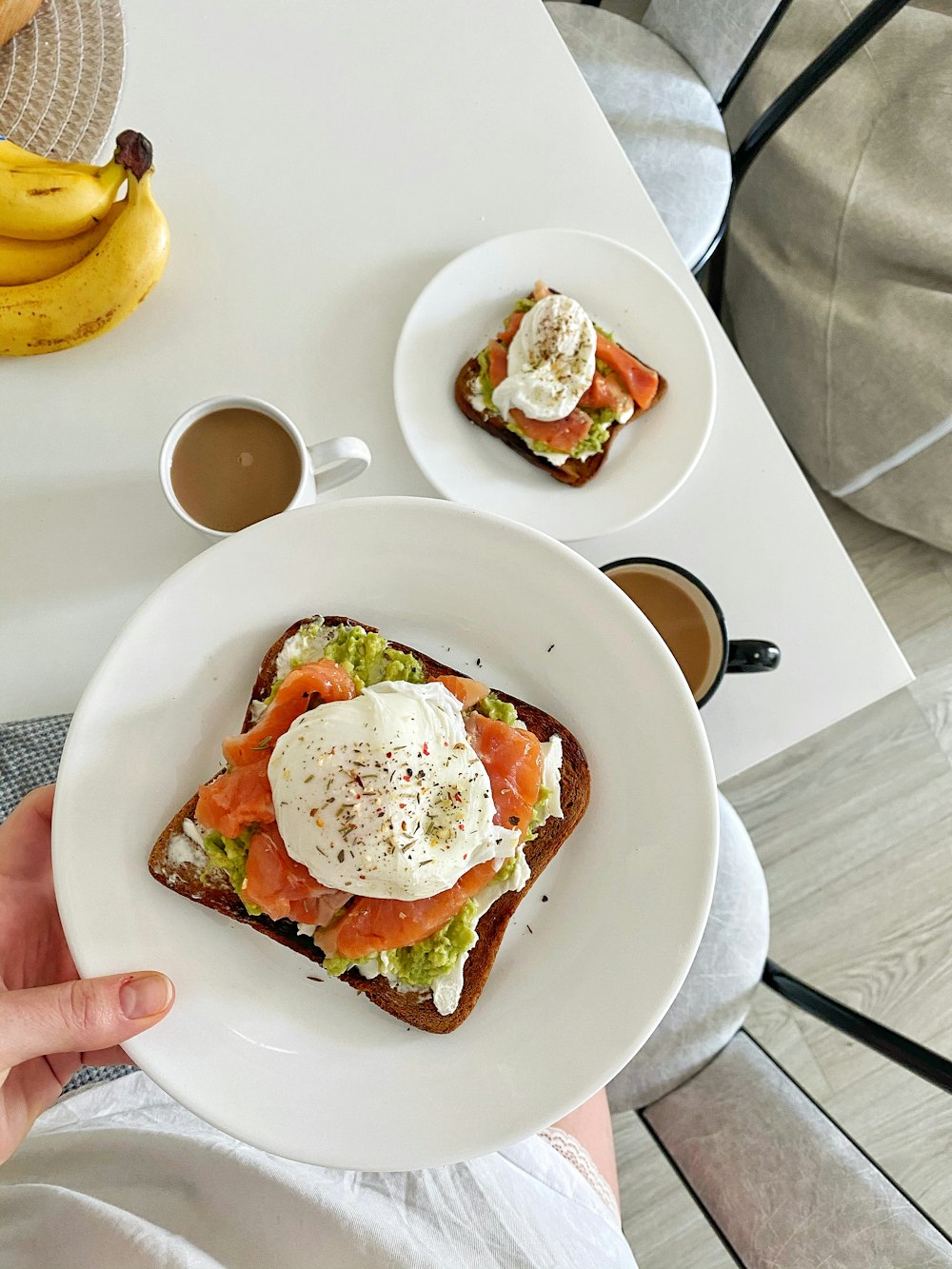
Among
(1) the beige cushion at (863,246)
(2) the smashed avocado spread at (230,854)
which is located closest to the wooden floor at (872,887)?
(1) the beige cushion at (863,246)

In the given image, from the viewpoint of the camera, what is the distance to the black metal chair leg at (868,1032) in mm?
1403

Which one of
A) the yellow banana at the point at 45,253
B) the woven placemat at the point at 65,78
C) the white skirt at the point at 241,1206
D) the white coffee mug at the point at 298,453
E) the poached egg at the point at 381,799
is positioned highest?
the woven placemat at the point at 65,78

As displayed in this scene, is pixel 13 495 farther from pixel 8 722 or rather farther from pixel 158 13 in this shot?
pixel 158 13

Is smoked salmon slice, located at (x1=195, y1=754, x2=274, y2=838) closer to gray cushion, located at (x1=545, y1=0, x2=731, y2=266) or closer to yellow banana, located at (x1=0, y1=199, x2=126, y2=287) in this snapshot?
yellow banana, located at (x1=0, y1=199, x2=126, y2=287)

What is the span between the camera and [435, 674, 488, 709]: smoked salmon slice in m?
1.16

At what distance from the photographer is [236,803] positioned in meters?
1.09

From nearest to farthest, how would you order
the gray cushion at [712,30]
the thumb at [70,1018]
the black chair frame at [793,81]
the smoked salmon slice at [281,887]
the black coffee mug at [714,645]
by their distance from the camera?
the thumb at [70,1018], the smoked salmon slice at [281,887], the black coffee mug at [714,645], the black chair frame at [793,81], the gray cushion at [712,30]

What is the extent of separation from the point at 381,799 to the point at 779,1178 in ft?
3.29

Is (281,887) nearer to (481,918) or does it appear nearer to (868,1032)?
(481,918)

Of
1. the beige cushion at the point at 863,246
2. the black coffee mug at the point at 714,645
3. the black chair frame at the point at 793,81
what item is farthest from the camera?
the beige cushion at the point at 863,246

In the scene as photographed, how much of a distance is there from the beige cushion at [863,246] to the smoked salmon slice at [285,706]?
5.44 feet

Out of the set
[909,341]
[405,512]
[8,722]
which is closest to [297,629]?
[405,512]

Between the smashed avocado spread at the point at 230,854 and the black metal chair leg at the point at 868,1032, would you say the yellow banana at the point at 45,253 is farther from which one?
the black metal chair leg at the point at 868,1032

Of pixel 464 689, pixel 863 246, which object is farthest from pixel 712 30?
pixel 464 689
